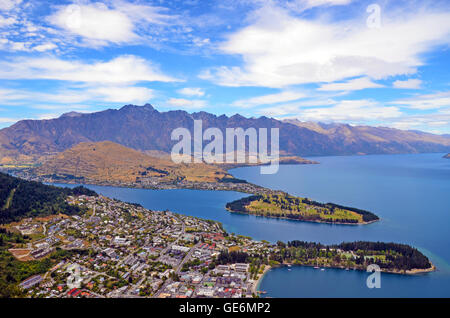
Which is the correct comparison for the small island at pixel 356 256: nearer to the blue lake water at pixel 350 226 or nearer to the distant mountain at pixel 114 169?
the blue lake water at pixel 350 226

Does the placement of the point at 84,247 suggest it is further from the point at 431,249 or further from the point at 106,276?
the point at 431,249

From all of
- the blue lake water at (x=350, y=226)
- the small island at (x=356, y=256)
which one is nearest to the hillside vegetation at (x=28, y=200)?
the blue lake water at (x=350, y=226)

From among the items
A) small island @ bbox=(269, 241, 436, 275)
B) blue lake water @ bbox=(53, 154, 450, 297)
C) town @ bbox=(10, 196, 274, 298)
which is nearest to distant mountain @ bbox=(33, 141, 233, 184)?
blue lake water @ bbox=(53, 154, 450, 297)

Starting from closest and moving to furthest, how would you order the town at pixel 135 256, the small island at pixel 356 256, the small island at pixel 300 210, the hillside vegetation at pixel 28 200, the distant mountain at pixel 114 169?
the town at pixel 135 256, the small island at pixel 356 256, the hillside vegetation at pixel 28 200, the small island at pixel 300 210, the distant mountain at pixel 114 169

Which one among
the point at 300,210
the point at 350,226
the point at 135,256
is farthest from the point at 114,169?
the point at 350,226

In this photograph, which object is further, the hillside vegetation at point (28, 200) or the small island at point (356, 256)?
the hillside vegetation at point (28, 200)
